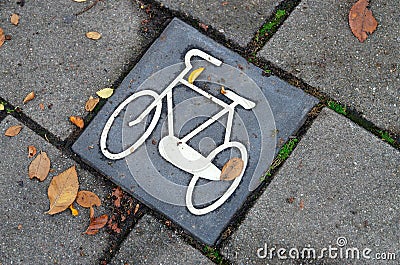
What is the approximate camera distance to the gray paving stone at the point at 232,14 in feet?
9.67

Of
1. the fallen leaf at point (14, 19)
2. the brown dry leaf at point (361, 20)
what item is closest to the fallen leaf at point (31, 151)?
the fallen leaf at point (14, 19)

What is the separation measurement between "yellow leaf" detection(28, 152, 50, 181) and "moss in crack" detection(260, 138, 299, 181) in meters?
1.17

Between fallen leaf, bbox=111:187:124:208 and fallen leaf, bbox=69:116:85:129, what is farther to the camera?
fallen leaf, bbox=69:116:85:129

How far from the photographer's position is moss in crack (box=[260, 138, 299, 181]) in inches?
103

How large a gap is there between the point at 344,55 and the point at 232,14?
2.33 ft

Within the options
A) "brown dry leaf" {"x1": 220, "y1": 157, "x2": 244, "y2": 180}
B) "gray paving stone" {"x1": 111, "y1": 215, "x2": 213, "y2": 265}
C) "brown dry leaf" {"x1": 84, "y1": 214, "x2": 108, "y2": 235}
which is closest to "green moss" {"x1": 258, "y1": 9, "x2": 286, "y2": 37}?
"brown dry leaf" {"x1": 220, "y1": 157, "x2": 244, "y2": 180}

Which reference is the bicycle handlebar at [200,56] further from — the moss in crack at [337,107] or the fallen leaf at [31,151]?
the fallen leaf at [31,151]

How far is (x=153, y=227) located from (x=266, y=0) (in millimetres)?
1527

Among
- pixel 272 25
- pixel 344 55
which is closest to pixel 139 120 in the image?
pixel 272 25

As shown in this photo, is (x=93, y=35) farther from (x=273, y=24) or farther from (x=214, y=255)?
(x=214, y=255)

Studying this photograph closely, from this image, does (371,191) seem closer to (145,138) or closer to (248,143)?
(248,143)

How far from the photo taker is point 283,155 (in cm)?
265

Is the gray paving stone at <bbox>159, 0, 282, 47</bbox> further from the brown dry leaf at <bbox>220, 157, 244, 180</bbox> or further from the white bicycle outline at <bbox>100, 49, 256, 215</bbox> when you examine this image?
the brown dry leaf at <bbox>220, 157, 244, 180</bbox>

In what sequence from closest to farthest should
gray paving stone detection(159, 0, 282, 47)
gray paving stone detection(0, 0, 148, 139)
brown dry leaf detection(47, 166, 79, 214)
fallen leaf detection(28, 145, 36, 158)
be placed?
brown dry leaf detection(47, 166, 79, 214)
fallen leaf detection(28, 145, 36, 158)
gray paving stone detection(0, 0, 148, 139)
gray paving stone detection(159, 0, 282, 47)
